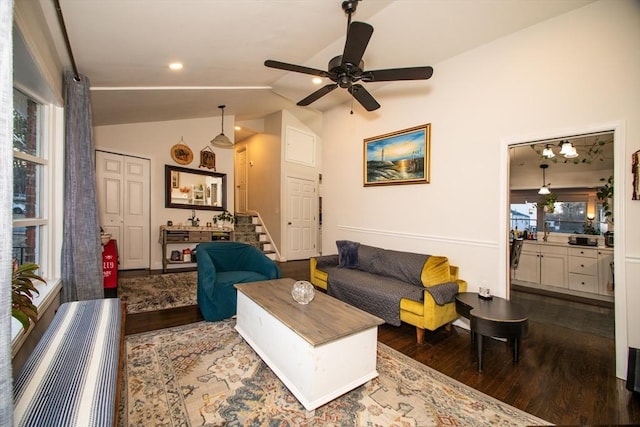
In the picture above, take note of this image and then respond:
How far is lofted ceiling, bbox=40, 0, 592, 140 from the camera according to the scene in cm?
204

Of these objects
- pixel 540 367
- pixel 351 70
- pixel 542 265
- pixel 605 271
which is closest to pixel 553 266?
pixel 542 265

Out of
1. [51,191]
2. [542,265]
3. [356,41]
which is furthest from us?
[542,265]

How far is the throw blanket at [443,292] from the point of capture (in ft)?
8.51

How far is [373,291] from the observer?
117 inches

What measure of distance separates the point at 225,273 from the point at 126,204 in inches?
128

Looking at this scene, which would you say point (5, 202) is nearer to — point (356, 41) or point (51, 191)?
point (356, 41)

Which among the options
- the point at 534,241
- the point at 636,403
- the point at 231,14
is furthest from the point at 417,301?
the point at 534,241

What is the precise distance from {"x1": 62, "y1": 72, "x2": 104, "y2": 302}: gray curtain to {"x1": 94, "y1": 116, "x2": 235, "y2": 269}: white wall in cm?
275

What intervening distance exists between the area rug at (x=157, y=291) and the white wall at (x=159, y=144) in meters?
1.06

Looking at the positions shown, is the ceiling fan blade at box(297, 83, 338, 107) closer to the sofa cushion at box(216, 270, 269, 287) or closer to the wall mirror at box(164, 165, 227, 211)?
the sofa cushion at box(216, 270, 269, 287)

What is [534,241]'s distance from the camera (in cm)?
460

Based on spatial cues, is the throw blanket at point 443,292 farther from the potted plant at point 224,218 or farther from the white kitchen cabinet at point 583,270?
the potted plant at point 224,218

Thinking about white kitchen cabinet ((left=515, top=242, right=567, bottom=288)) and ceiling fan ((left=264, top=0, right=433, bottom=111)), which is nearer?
ceiling fan ((left=264, top=0, right=433, bottom=111))

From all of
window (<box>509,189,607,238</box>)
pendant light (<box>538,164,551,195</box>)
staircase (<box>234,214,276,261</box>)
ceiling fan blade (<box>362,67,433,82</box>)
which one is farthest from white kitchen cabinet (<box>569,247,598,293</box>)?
staircase (<box>234,214,276,261</box>)
